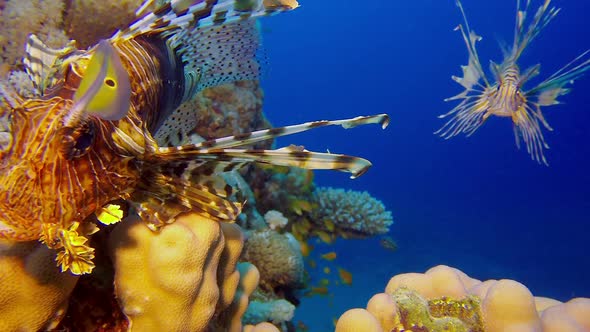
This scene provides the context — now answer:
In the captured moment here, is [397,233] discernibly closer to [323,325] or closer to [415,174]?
[323,325]

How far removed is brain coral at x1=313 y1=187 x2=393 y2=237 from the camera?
264 inches

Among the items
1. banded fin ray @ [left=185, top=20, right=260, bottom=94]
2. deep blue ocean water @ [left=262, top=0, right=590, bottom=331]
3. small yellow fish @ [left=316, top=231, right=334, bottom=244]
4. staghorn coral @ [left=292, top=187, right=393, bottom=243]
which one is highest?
deep blue ocean water @ [left=262, top=0, right=590, bottom=331]

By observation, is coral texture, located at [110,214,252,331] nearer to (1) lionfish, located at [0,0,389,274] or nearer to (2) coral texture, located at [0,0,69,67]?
(1) lionfish, located at [0,0,389,274]

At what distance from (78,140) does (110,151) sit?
0.53 ft

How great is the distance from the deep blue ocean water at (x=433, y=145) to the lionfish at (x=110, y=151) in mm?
1386

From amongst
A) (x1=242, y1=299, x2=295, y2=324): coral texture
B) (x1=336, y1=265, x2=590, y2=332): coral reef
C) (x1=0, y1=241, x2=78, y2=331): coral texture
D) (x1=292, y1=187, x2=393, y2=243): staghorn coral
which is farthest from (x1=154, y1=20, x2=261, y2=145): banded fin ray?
(x1=292, y1=187, x2=393, y2=243): staghorn coral

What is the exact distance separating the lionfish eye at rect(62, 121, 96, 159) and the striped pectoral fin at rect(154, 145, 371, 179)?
262 mm

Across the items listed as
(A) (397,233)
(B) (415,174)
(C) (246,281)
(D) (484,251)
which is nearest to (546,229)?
(D) (484,251)

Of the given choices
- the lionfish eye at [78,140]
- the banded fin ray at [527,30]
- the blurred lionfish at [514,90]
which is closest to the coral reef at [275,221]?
the blurred lionfish at [514,90]

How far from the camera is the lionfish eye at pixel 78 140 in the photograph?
129cm

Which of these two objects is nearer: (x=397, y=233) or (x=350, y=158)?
(x=350, y=158)

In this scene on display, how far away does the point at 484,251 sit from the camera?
62.7ft

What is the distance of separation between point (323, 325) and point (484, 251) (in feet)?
43.2

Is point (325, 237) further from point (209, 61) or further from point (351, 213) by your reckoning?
point (209, 61)
